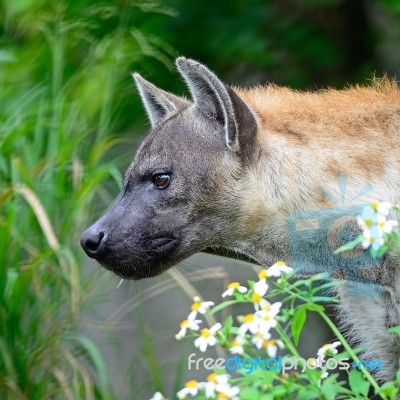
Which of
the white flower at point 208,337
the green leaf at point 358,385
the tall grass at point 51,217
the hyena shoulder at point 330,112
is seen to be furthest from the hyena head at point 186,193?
the green leaf at point 358,385

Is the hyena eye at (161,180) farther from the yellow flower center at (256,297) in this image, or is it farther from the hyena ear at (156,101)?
the yellow flower center at (256,297)

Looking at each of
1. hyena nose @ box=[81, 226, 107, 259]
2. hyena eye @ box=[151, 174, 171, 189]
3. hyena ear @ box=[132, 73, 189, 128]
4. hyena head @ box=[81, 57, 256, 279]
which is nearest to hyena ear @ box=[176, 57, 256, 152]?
hyena head @ box=[81, 57, 256, 279]

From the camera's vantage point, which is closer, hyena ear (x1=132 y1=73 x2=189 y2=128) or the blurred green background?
hyena ear (x1=132 y1=73 x2=189 y2=128)

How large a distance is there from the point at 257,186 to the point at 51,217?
1.39 meters

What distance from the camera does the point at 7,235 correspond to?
15.6ft

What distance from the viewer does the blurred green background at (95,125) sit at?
475 centimetres

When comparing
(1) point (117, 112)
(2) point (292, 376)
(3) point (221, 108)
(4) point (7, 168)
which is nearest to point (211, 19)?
(1) point (117, 112)

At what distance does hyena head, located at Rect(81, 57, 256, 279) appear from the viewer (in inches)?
156

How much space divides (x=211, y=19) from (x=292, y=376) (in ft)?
13.0

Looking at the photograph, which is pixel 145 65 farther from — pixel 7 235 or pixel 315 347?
pixel 315 347

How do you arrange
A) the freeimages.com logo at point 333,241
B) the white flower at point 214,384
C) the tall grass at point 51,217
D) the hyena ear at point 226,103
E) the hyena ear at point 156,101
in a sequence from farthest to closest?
the tall grass at point 51,217
the hyena ear at point 156,101
the hyena ear at point 226,103
the freeimages.com logo at point 333,241
the white flower at point 214,384

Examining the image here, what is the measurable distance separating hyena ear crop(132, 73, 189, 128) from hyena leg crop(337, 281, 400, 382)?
3.85 feet

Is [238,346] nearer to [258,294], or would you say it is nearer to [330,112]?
[258,294]

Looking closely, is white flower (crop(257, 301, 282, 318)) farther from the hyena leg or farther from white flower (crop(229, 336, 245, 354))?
the hyena leg
